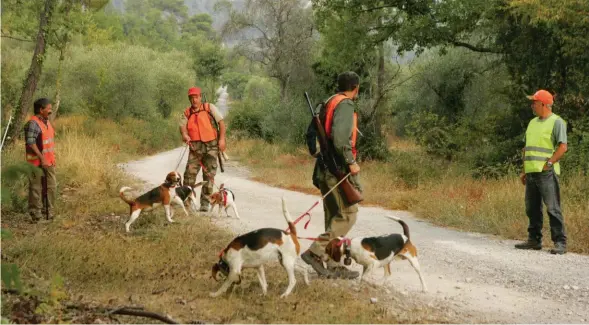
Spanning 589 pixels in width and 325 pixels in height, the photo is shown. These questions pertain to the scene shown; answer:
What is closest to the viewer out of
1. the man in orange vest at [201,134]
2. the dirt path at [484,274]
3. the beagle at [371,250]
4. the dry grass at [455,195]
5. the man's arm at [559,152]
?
the dirt path at [484,274]

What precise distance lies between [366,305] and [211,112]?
5.70 m

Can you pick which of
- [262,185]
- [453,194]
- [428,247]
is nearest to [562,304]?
[428,247]

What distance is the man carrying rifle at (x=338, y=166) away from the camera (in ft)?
20.2

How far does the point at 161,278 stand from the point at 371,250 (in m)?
2.11

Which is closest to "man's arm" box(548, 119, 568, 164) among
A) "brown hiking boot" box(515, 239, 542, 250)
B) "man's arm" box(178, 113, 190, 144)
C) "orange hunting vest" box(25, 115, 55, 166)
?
"brown hiking boot" box(515, 239, 542, 250)

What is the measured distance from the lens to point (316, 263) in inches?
251

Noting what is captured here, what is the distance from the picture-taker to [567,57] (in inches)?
562

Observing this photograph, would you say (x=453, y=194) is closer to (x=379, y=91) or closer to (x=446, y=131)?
(x=446, y=131)

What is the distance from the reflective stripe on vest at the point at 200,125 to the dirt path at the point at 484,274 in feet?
4.89

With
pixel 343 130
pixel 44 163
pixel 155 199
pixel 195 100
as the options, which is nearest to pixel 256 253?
pixel 343 130

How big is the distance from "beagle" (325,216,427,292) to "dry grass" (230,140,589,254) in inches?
133

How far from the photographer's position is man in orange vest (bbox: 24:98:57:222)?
8641 mm

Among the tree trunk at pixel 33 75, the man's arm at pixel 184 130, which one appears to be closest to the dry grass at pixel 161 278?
the man's arm at pixel 184 130

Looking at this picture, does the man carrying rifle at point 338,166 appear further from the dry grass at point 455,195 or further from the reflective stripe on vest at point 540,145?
the dry grass at point 455,195
